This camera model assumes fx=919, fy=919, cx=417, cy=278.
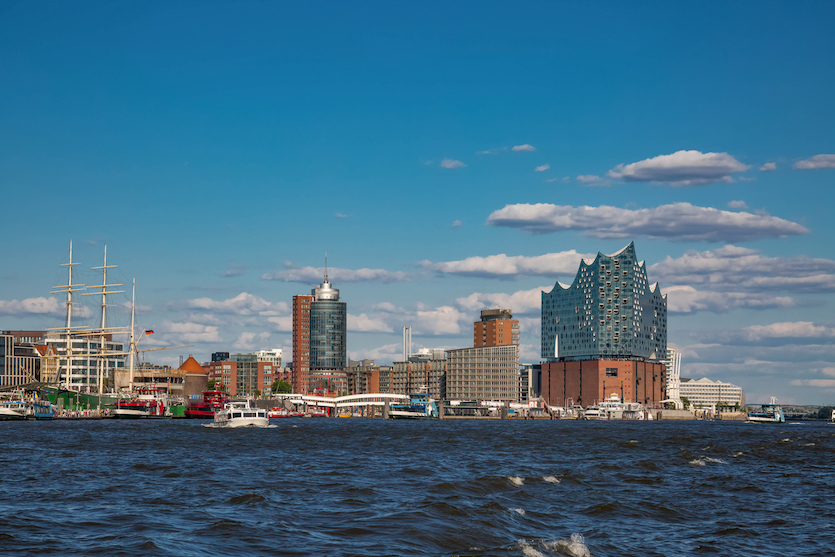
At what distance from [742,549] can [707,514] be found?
857 cm

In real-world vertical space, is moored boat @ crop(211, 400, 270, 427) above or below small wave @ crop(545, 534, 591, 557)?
below

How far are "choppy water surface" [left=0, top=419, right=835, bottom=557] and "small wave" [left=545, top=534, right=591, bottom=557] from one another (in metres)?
0.09

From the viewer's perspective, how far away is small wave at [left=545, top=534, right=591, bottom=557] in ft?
99.8

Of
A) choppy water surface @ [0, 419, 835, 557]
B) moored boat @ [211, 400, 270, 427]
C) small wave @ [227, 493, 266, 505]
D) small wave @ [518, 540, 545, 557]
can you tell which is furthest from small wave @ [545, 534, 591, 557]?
moored boat @ [211, 400, 270, 427]

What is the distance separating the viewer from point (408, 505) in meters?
41.0

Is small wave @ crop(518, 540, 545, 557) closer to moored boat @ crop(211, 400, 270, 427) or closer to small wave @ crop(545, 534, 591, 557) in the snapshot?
small wave @ crop(545, 534, 591, 557)

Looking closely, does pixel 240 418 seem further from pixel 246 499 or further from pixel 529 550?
pixel 529 550

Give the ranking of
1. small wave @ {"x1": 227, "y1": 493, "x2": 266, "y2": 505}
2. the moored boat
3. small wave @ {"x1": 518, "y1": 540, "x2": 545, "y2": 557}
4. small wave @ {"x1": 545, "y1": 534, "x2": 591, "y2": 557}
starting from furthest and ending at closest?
the moored boat < small wave @ {"x1": 227, "y1": 493, "x2": 266, "y2": 505} < small wave @ {"x1": 545, "y1": 534, "x2": 591, "y2": 557} < small wave @ {"x1": 518, "y1": 540, "x2": 545, "y2": 557}

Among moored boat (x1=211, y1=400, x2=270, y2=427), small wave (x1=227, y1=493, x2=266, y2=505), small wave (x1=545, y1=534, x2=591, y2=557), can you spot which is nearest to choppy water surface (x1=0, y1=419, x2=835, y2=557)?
small wave (x1=545, y1=534, x2=591, y2=557)

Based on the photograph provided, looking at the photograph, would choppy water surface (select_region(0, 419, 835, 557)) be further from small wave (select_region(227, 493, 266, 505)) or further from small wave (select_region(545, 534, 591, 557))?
small wave (select_region(227, 493, 266, 505))

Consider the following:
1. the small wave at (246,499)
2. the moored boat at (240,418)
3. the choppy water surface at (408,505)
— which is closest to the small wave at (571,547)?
the choppy water surface at (408,505)

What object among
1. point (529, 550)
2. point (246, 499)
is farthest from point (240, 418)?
point (529, 550)

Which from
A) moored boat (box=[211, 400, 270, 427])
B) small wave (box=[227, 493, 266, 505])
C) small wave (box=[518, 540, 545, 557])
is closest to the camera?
small wave (box=[518, 540, 545, 557])

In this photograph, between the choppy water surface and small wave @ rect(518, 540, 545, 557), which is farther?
the choppy water surface
